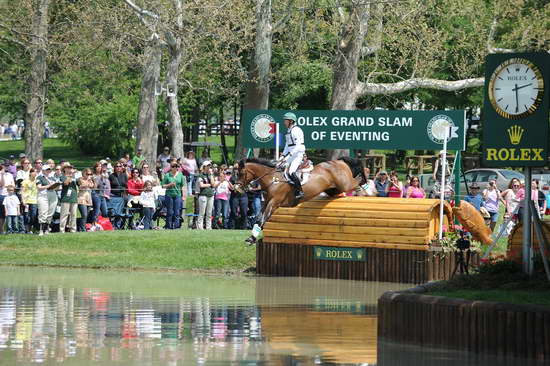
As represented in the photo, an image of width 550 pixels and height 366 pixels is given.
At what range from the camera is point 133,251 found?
2925cm

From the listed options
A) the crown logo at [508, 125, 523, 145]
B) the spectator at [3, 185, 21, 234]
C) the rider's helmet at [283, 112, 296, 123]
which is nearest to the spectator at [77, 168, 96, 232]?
the spectator at [3, 185, 21, 234]

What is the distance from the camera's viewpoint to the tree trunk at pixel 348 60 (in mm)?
43844

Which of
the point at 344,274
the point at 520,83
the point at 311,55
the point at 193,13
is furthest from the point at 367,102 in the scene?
the point at 520,83

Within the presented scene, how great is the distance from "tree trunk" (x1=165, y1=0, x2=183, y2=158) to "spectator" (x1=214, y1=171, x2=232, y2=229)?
8424 mm

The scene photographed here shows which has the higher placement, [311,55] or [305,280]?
[311,55]

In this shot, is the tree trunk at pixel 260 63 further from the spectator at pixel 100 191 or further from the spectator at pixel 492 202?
the spectator at pixel 492 202

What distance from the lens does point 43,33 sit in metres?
46.0

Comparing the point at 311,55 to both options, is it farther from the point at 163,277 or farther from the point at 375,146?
the point at 163,277

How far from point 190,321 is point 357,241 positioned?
8.82m

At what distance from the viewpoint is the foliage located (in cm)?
6150

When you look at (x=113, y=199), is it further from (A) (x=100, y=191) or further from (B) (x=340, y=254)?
(B) (x=340, y=254)

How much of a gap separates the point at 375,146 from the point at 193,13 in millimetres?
14753

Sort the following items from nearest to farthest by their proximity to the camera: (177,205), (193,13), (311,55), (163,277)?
1. (163,277)
2. (177,205)
3. (193,13)
4. (311,55)

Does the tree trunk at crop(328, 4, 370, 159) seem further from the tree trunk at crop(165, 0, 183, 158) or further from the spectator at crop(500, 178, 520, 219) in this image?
the spectator at crop(500, 178, 520, 219)
